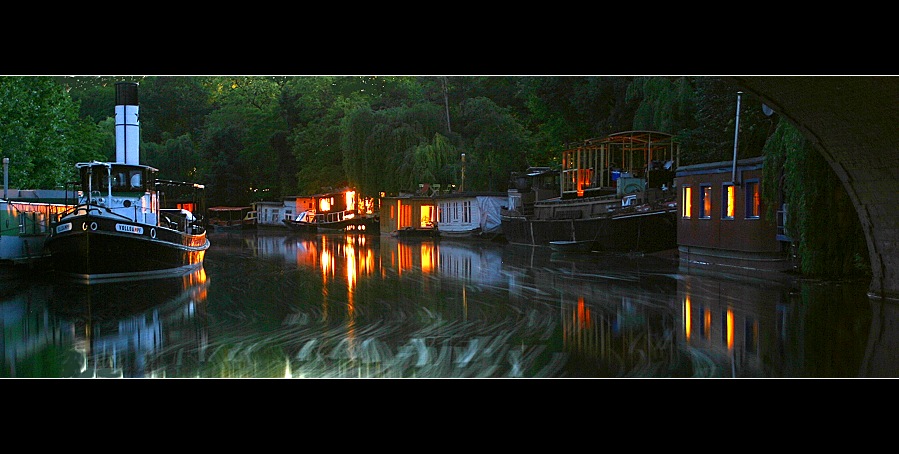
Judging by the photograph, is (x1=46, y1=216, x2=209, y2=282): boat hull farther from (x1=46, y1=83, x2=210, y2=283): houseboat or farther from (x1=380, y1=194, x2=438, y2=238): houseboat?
(x1=380, y1=194, x2=438, y2=238): houseboat

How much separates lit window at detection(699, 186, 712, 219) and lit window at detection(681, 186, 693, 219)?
0.49m

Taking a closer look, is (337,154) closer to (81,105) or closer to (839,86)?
(81,105)

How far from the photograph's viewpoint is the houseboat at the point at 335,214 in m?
54.0

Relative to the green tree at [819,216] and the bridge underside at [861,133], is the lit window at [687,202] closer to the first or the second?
the green tree at [819,216]

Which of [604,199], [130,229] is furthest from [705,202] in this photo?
[130,229]

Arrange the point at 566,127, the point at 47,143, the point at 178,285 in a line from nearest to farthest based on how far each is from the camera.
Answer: the point at 178,285 < the point at 47,143 < the point at 566,127

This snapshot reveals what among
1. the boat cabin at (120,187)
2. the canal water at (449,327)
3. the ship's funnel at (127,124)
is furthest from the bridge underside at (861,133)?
the ship's funnel at (127,124)

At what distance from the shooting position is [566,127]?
45500 millimetres

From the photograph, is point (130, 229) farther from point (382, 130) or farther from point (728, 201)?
point (382, 130)

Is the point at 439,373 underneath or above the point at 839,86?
underneath

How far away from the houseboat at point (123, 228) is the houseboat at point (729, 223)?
1232cm

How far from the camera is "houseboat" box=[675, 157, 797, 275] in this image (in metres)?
18.8

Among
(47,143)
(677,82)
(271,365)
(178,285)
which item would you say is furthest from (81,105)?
(271,365)

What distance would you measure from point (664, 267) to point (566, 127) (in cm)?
2537
